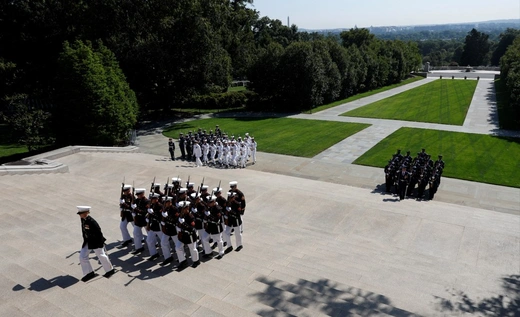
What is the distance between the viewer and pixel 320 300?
7383 mm

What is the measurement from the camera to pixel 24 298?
23.5 feet

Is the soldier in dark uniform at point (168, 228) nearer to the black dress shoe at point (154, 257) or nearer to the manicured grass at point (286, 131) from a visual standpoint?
the black dress shoe at point (154, 257)

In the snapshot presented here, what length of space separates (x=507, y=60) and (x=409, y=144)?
3274 cm

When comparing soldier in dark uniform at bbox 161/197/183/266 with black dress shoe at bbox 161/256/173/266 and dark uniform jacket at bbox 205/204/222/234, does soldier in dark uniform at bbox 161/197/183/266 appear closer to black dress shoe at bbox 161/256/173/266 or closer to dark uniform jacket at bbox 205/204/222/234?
black dress shoe at bbox 161/256/173/266

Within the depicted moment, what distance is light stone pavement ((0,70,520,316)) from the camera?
719 cm

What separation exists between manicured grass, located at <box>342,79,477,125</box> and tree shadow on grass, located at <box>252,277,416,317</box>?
1124 inches

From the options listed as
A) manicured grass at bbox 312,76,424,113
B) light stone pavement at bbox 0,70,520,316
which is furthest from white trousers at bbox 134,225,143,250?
manicured grass at bbox 312,76,424,113

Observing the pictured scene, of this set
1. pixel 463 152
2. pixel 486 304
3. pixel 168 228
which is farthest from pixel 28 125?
pixel 463 152

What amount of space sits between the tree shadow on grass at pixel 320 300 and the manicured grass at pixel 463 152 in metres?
14.1

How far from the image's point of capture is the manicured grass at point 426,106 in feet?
115

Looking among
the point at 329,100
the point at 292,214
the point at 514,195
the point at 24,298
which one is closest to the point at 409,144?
the point at 514,195

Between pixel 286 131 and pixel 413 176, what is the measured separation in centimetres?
1493

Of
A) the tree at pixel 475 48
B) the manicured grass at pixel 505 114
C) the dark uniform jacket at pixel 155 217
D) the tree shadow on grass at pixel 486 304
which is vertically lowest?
the tree shadow on grass at pixel 486 304

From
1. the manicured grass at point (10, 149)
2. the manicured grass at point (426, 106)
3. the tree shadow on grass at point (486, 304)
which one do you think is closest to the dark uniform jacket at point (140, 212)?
the tree shadow on grass at point (486, 304)
